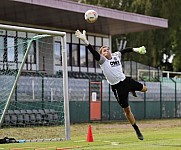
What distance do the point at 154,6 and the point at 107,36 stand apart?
13.4 meters

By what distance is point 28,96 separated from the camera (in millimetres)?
26719

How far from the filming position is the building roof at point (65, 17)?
3163 cm

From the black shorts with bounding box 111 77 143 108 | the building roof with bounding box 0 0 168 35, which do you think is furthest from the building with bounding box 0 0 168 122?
the black shorts with bounding box 111 77 143 108

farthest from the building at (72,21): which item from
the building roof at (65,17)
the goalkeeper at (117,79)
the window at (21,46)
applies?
the goalkeeper at (117,79)

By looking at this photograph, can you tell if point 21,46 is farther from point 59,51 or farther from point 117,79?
point 59,51

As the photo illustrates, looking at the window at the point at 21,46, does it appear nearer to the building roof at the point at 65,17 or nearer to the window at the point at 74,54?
the building roof at the point at 65,17

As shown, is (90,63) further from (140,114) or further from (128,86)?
(128,86)

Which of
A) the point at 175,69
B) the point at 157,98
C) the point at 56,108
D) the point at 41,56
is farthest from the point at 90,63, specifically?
the point at 175,69

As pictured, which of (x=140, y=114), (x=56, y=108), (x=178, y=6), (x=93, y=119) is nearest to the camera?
(x=56, y=108)

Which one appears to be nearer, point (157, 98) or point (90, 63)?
point (157, 98)

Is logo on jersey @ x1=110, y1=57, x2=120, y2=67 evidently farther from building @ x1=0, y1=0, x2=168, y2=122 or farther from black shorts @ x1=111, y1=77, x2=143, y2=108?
building @ x1=0, y1=0, x2=168, y2=122

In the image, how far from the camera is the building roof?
104ft

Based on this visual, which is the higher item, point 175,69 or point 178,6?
point 178,6

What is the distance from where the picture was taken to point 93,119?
31172mm
